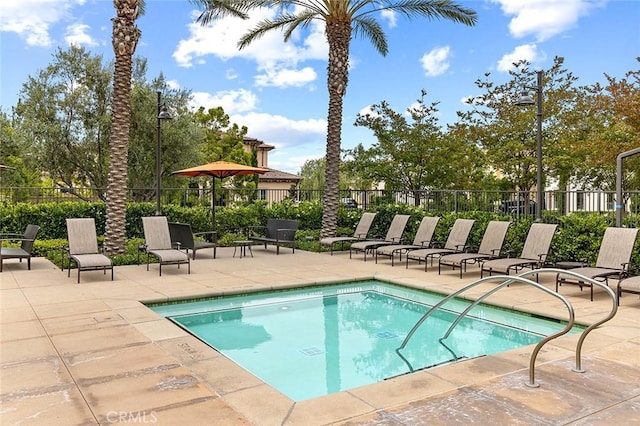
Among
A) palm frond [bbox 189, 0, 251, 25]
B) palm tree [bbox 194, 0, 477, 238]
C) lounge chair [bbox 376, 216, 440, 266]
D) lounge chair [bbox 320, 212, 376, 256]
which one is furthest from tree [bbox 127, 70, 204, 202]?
lounge chair [bbox 376, 216, 440, 266]

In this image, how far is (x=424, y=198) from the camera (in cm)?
1453

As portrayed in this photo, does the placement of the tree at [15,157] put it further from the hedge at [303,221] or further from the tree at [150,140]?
the hedge at [303,221]

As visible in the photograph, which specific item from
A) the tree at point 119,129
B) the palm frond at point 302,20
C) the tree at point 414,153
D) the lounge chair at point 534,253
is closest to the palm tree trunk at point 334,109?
the palm frond at point 302,20

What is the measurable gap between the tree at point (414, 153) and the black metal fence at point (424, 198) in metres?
3.01

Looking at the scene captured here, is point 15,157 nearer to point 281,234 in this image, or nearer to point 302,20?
point 302,20

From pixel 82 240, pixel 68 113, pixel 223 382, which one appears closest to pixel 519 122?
pixel 82 240

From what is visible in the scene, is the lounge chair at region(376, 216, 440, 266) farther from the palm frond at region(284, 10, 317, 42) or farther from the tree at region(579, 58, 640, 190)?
the tree at region(579, 58, 640, 190)

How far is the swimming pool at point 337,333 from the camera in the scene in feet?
17.3

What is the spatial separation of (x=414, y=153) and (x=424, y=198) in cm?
537

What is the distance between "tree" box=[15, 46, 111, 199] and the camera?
2050 cm

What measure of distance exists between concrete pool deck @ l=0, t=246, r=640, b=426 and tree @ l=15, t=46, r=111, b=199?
15.3 m

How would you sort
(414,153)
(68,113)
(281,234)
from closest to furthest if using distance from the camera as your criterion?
1. (281,234)
2. (414,153)
3. (68,113)

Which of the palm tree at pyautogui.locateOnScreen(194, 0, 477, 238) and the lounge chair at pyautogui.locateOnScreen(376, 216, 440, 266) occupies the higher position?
the palm tree at pyautogui.locateOnScreen(194, 0, 477, 238)

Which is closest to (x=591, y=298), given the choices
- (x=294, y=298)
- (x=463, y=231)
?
(x=463, y=231)
